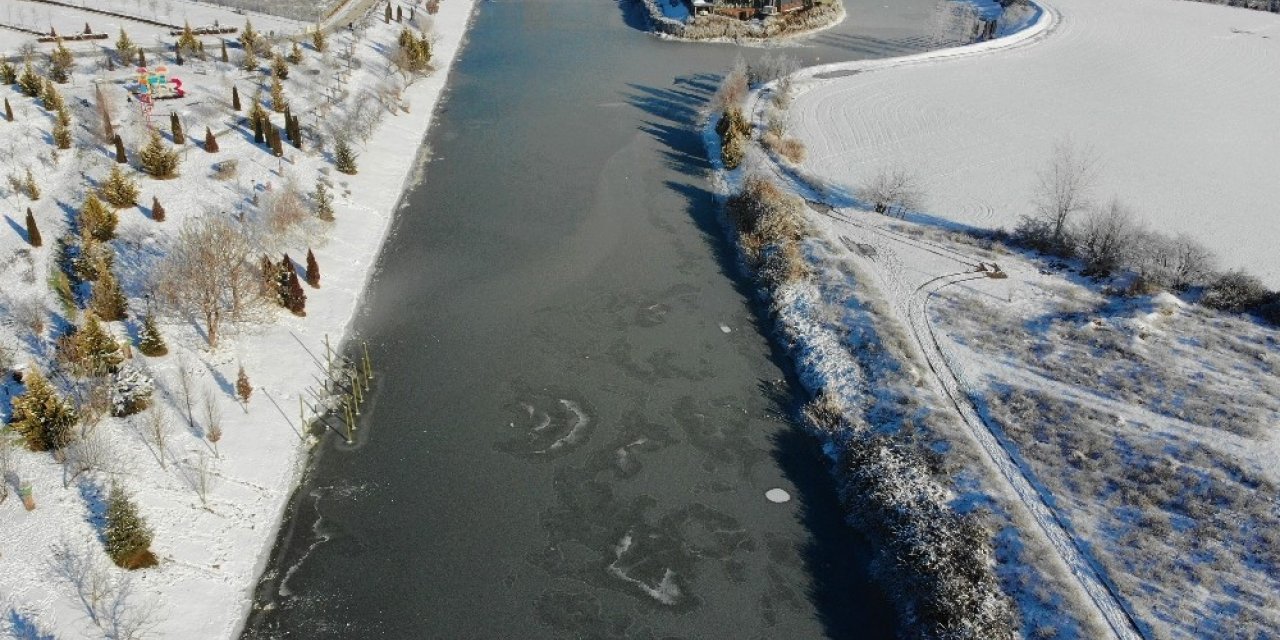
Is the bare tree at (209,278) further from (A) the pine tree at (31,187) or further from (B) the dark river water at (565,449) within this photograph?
(A) the pine tree at (31,187)

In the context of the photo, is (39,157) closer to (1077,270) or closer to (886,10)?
(1077,270)

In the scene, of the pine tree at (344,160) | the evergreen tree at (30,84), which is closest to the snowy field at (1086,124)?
the pine tree at (344,160)

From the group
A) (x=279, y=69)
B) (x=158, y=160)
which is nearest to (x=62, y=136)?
(x=158, y=160)

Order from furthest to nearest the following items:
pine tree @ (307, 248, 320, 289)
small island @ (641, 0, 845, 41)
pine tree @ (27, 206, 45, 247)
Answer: small island @ (641, 0, 845, 41)
pine tree @ (307, 248, 320, 289)
pine tree @ (27, 206, 45, 247)

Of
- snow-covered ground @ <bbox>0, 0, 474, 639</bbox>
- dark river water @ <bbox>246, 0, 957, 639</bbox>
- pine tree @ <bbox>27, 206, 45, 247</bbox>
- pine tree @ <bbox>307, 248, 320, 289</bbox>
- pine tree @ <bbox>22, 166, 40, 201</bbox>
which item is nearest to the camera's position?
snow-covered ground @ <bbox>0, 0, 474, 639</bbox>

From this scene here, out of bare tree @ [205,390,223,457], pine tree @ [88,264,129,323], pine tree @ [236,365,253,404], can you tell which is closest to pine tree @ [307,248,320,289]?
pine tree @ [88,264,129,323]

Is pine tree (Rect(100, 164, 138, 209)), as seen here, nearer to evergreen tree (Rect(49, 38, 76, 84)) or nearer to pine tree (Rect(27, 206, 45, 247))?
pine tree (Rect(27, 206, 45, 247))

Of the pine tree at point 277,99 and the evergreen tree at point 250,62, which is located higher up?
the evergreen tree at point 250,62
